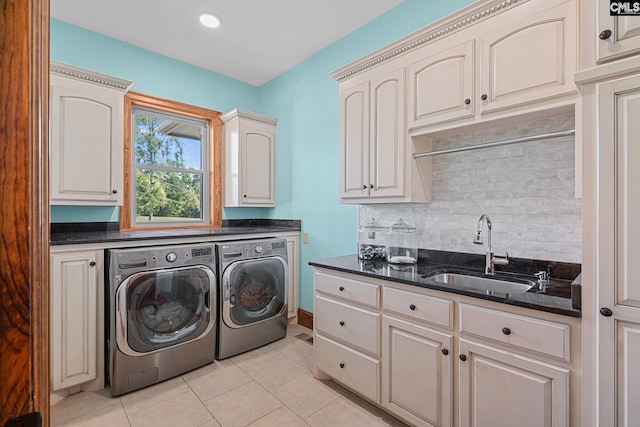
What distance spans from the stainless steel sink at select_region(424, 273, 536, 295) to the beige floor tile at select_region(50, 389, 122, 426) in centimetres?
219

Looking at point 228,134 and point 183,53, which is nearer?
point 183,53

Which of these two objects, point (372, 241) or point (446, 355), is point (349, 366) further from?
point (372, 241)

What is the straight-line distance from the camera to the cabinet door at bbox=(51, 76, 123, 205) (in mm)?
2227

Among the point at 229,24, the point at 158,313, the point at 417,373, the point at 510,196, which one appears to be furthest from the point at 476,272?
the point at 229,24

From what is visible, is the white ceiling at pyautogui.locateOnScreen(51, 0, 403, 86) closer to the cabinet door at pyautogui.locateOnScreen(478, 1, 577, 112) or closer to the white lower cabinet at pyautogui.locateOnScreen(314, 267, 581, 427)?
the cabinet door at pyautogui.locateOnScreen(478, 1, 577, 112)

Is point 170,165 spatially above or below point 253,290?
above

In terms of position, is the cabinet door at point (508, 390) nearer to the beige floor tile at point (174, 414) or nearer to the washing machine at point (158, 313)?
the beige floor tile at point (174, 414)

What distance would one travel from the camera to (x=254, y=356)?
2.68 metres

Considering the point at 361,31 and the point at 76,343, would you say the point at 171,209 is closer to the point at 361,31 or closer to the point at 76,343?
the point at 76,343

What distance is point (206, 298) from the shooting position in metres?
2.47

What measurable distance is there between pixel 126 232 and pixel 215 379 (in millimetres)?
1459

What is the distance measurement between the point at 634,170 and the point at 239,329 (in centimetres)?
262

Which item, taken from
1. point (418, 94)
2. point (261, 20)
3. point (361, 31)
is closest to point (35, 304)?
point (418, 94)

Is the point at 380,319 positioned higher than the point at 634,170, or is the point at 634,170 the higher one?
the point at 634,170
